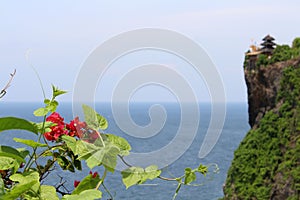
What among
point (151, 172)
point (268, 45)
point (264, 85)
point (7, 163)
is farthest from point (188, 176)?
point (268, 45)

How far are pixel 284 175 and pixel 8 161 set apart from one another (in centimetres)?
1276

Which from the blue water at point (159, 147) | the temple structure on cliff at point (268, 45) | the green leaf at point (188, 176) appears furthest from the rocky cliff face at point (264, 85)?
the green leaf at point (188, 176)

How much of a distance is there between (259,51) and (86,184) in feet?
48.5

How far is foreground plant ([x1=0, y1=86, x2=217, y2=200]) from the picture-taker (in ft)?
Answer: 2.20

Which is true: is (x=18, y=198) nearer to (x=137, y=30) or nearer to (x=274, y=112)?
(x=137, y=30)

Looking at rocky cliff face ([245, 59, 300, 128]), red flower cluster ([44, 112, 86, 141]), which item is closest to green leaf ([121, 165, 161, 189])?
red flower cluster ([44, 112, 86, 141])

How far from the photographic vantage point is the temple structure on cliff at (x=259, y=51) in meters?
14.5

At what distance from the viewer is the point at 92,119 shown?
0.72m

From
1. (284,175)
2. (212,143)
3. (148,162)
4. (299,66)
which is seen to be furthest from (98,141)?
(299,66)

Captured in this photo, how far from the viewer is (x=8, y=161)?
673 millimetres

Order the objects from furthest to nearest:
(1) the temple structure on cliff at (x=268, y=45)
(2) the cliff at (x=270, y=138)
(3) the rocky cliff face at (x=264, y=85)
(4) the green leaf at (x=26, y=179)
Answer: (1) the temple structure on cliff at (x=268, y=45)
(3) the rocky cliff face at (x=264, y=85)
(2) the cliff at (x=270, y=138)
(4) the green leaf at (x=26, y=179)

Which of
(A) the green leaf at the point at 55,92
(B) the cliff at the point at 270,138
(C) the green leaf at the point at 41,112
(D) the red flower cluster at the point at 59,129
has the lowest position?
(B) the cliff at the point at 270,138

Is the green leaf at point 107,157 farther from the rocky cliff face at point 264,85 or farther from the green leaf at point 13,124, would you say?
the rocky cliff face at point 264,85

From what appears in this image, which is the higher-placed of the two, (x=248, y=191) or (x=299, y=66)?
(x=299, y=66)
